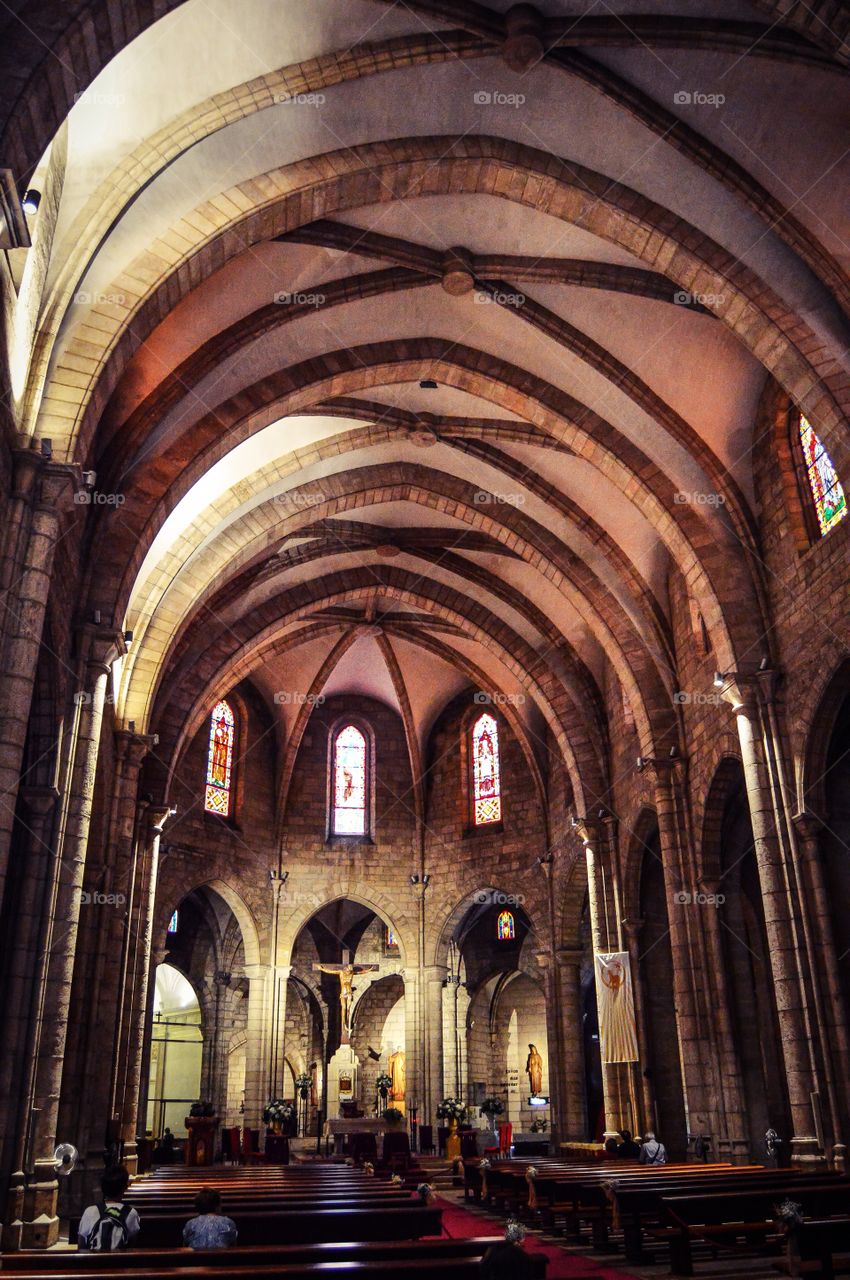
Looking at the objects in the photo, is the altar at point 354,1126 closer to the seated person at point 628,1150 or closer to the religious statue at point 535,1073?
the religious statue at point 535,1073

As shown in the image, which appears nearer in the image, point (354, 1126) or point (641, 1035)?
point (641, 1035)

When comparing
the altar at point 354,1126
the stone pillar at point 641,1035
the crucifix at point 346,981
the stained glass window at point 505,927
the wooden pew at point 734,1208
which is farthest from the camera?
the stained glass window at point 505,927

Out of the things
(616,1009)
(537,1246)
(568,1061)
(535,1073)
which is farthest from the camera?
(535,1073)

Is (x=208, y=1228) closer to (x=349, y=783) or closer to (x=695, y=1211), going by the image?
(x=695, y=1211)

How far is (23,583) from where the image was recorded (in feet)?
31.6

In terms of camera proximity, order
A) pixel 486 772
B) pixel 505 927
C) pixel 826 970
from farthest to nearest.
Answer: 1. pixel 505 927
2. pixel 486 772
3. pixel 826 970

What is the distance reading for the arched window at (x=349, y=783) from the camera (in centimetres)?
2975

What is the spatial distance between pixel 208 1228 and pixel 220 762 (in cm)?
2216

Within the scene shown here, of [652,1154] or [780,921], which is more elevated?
[780,921]

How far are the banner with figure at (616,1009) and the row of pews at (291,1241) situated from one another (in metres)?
7.74

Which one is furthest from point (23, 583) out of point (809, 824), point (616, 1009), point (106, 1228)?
point (616, 1009)

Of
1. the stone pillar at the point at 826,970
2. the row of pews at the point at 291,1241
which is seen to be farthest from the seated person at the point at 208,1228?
the stone pillar at the point at 826,970

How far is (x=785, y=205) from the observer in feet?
39.1

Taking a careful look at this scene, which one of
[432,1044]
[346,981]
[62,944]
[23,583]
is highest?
[23,583]
